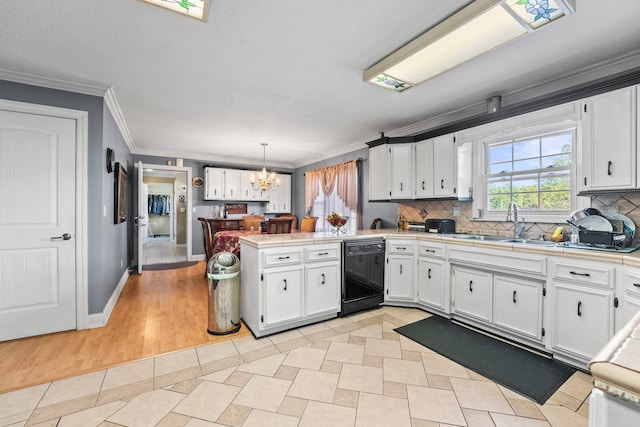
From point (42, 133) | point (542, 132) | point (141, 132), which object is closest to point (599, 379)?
point (542, 132)

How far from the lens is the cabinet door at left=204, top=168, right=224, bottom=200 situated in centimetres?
632

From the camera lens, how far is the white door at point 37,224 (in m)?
2.54

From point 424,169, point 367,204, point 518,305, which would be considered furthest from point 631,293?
point 367,204

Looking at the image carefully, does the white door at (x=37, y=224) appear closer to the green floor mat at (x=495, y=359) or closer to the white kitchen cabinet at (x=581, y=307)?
the green floor mat at (x=495, y=359)

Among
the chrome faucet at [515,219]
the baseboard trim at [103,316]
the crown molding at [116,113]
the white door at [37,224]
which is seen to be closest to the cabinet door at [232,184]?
the crown molding at [116,113]

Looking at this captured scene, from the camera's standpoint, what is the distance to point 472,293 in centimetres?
279

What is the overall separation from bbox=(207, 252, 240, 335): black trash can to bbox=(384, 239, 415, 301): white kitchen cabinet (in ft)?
5.92

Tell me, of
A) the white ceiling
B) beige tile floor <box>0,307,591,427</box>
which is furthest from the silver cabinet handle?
the white ceiling

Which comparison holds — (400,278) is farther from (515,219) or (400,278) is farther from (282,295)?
(282,295)

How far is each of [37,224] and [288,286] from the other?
2.44 m

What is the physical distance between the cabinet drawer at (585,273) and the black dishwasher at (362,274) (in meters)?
1.66

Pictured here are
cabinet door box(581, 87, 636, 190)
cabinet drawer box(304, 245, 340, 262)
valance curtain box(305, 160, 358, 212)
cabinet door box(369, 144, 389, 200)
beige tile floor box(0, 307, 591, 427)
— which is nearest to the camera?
beige tile floor box(0, 307, 591, 427)

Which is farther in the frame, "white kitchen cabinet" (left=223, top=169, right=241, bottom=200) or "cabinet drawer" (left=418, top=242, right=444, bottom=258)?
"white kitchen cabinet" (left=223, top=169, right=241, bottom=200)

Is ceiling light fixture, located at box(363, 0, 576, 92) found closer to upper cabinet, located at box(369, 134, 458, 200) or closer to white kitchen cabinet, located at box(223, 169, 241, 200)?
upper cabinet, located at box(369, 134, 458, 200)
